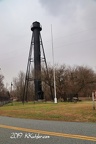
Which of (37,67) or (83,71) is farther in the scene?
(83,71)

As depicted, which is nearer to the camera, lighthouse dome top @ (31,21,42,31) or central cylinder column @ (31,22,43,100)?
central cylinder column @ (31,22,43,100)

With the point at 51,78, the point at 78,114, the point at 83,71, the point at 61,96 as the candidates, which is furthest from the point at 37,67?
the point at 78,114

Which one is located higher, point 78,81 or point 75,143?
point 78,81

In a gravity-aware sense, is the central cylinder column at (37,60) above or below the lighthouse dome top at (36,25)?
below

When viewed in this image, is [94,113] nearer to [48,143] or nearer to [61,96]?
[48,143]

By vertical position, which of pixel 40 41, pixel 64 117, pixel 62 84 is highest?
pixel 40 41

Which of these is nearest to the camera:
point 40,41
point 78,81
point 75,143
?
point 75,143

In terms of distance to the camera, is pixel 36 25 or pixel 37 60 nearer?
pixel 37 60

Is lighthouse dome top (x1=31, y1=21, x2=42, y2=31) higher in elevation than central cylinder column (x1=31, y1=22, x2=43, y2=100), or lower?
higher

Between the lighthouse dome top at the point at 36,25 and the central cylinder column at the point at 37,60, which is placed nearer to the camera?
the central cylinder column at the point at 37,60

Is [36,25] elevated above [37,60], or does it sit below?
above

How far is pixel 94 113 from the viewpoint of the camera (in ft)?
52.7

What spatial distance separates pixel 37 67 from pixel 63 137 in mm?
46066

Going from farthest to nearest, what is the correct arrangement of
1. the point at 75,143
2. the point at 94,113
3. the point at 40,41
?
the point at 40,41 → the point at 94,113 → the point at 75,143
